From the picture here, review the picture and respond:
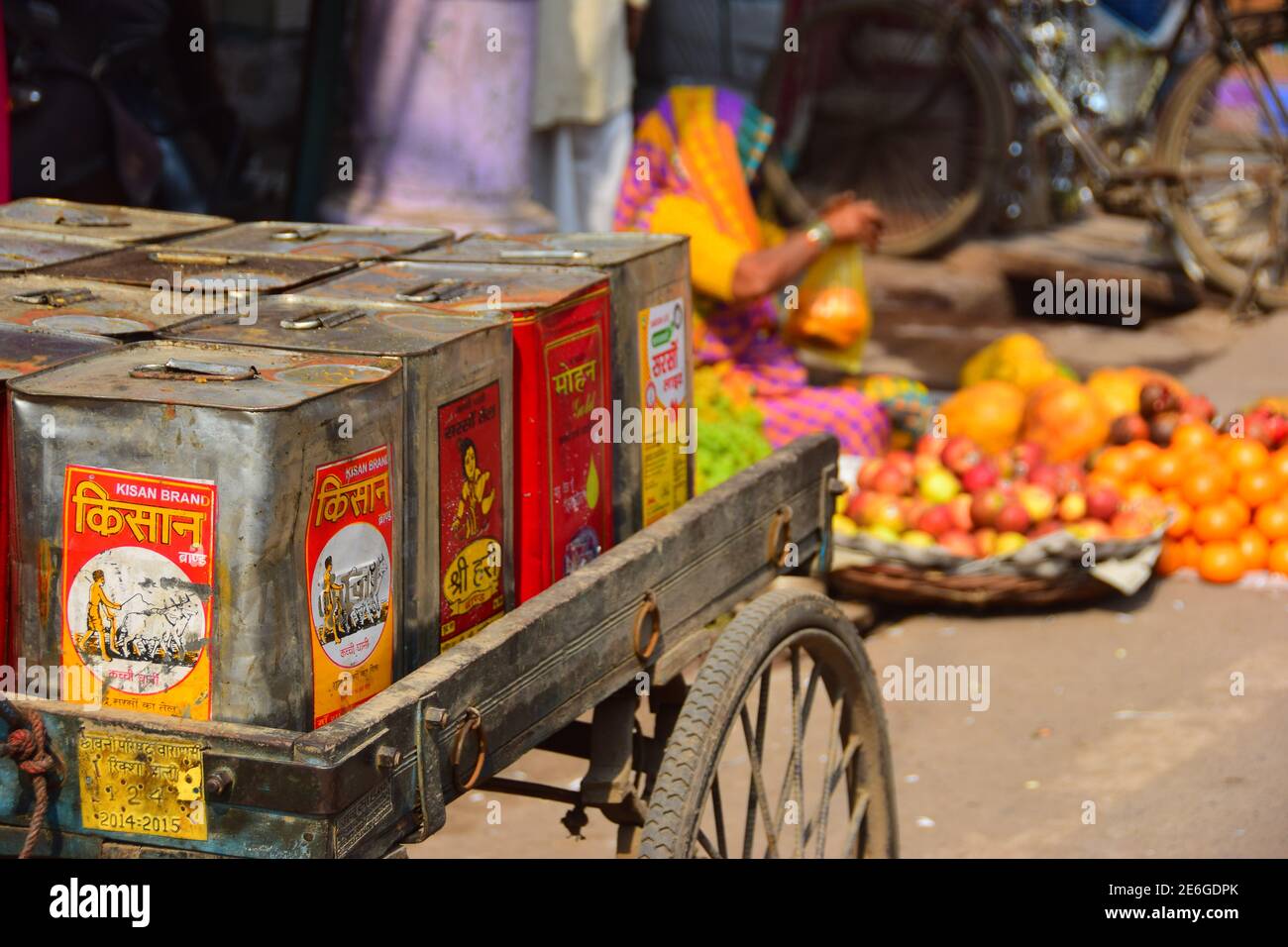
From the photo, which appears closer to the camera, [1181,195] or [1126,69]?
[1181,195]

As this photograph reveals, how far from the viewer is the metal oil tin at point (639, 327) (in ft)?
7.37

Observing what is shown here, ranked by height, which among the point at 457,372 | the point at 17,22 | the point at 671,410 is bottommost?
the point at 671,410

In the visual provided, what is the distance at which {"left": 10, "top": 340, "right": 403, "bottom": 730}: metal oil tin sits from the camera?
1547 mm

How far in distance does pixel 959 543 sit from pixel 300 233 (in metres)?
2.59

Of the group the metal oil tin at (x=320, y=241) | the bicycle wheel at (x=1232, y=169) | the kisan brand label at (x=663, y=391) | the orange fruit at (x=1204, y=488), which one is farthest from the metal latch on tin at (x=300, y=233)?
the bicycle wheel at (x=1232, y=169)

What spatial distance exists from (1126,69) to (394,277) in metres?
7.39

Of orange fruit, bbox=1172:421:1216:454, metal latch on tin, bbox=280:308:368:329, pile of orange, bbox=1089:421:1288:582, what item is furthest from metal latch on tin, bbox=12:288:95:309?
orange fruit, bbox=1172:421:1216:454

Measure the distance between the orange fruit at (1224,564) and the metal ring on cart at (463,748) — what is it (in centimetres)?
335

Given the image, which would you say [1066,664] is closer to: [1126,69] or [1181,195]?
[1181,195]

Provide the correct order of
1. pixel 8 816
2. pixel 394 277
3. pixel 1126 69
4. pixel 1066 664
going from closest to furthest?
1. pixel 8 816
2. pixel 394 277
3. pixel 1066 664
4. pixel 1126 69

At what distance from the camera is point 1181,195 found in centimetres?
734

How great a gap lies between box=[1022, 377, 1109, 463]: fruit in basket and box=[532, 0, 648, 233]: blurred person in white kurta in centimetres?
148

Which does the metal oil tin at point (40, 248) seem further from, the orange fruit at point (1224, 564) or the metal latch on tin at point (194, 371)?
the orange fruit at point (1224, 564)

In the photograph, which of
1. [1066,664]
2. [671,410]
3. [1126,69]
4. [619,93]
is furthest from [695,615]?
[1126,69]
